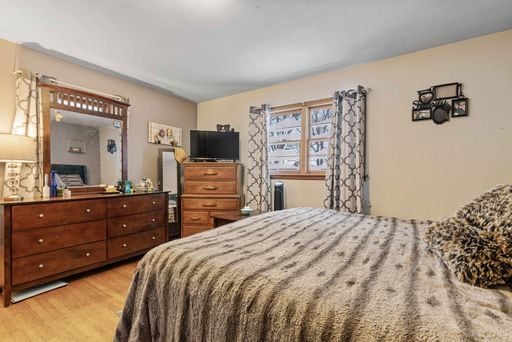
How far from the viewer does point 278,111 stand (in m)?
3.60

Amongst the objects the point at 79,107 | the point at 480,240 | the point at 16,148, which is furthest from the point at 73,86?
the point at 480,240

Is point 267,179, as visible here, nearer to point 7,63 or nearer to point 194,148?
point 194,148

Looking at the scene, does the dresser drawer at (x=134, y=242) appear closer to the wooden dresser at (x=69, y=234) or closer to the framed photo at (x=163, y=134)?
the wooden dresser at (x=69, y=234)

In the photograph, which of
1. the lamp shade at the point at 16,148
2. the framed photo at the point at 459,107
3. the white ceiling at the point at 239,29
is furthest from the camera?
the framed photo at the point at 459,107

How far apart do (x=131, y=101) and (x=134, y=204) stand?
4.86ft

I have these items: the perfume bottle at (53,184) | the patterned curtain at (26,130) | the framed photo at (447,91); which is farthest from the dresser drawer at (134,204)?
the framed photo at (447,91)

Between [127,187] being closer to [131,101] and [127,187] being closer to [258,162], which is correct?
[131,101]

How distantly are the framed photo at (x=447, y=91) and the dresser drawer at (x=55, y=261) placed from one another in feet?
12.1

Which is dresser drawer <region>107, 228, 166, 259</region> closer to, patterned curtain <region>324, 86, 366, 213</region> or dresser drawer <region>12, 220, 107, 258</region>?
dresser drawer <region>12, 220, 107, 258</region>

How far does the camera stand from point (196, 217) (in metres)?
3.55

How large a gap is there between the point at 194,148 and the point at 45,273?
7.23 ft

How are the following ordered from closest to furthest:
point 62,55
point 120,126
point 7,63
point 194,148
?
point 7,63
point 62,55
point 120,126
point 194,148

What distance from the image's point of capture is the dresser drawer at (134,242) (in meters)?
2.70

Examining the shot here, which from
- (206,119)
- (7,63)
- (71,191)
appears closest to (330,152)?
(206,119)
